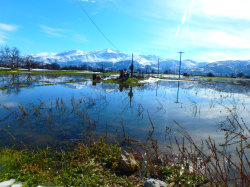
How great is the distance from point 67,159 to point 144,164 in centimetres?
262

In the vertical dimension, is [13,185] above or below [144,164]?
above

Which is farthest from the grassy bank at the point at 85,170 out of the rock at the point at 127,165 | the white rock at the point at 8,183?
the white rock at the point at 8,183

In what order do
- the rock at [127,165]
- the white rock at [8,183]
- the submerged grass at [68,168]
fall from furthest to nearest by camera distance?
1. the rock at [127,165]
2. the submerged grass at [68,168]
3. the white rock at [8,183]

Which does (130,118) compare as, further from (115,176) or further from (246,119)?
(246,119)

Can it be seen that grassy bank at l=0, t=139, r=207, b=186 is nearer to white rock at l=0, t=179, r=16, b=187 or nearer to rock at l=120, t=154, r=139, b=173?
rock at l=120, t=154, r=139, b=173

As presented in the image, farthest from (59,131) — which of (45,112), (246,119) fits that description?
(246,119)

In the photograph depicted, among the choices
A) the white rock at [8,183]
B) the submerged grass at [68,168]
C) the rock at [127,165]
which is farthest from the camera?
the rock at [127,165]

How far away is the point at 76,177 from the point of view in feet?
14.2

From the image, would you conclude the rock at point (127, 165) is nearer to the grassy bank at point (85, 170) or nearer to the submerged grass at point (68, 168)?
the grassy bank at point (85, 170)

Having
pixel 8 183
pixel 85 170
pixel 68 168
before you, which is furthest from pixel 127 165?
pixel 8 183

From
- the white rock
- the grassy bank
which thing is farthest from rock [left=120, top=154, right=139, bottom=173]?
the white rock

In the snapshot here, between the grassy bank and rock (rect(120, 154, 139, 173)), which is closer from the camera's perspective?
the grassy bank

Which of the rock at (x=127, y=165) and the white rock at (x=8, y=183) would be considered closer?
the white rock at (x=8, y=183)

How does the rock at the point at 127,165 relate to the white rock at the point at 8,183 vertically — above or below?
below
